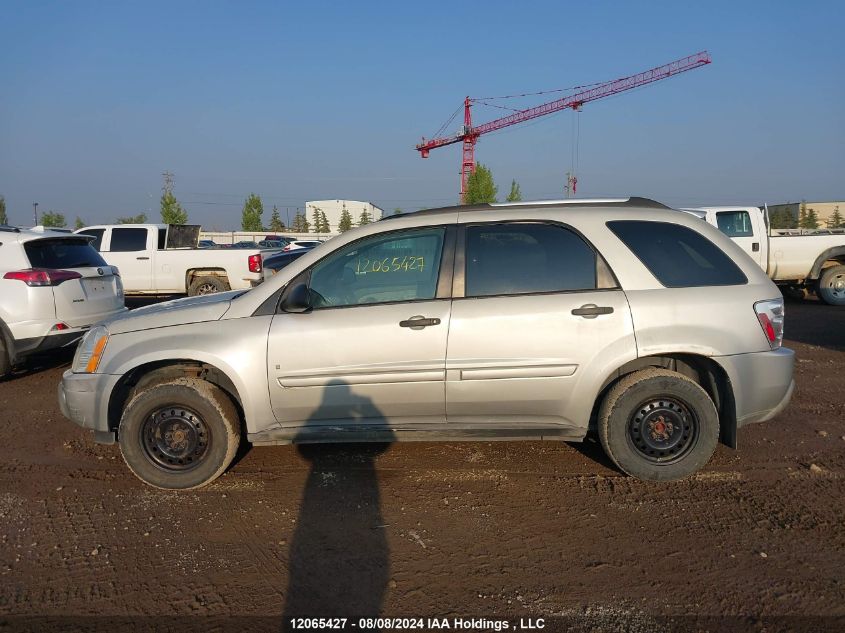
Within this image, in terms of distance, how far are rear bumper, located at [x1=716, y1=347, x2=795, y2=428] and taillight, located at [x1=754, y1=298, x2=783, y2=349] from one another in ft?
0.28

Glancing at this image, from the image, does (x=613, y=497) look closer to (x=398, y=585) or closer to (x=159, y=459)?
(x=398, y=585)

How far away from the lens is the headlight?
14.2 feet

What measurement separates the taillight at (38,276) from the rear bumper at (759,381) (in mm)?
6812

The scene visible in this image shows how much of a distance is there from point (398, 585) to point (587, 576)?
0.95m

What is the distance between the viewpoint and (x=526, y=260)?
13.9 ft

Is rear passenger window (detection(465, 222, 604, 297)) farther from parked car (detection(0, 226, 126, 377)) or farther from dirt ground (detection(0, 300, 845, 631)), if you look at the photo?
parked car (detection(0, 226, 126, 377))

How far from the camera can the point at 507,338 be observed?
4.04 m

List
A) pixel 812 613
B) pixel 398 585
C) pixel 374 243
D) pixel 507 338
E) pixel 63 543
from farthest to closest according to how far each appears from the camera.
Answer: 1. pixel 374 243
2. pixel 507 338
3. pixel 63 543
4. pixel 398 585
5. pixel 812 613

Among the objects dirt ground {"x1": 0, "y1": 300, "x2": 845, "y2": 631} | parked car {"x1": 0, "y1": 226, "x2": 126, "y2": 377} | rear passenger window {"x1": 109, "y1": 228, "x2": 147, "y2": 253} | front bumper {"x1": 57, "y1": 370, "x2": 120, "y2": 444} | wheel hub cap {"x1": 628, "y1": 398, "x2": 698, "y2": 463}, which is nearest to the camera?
dirt ground {"x1": 0, "y1": 300, "x2": 845, "y2": 631}

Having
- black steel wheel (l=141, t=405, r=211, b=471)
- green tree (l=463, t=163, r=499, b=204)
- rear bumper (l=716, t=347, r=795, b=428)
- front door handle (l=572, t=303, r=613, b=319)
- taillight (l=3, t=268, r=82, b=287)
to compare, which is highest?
green tree (l=463, t=163, r=499, b=204)

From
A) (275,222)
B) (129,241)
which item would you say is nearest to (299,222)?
(275,222)

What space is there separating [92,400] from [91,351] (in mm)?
345

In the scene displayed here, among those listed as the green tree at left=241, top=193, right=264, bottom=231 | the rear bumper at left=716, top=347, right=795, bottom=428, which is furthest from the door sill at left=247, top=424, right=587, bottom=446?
the green tree at left=241, top=193, right=264, bottom=231

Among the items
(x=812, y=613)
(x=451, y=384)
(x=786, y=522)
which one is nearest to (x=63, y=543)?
(x=451, y=384)
